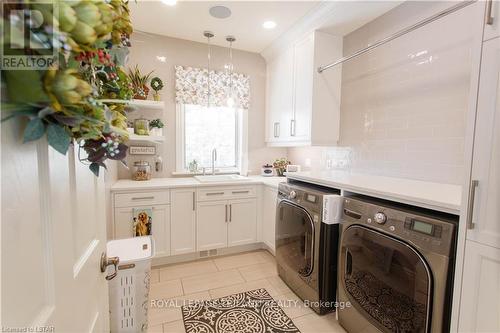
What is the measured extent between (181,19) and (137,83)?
2.66ft

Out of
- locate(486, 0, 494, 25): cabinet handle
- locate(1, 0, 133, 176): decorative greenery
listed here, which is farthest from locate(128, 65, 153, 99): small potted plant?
locate(486, 0, 494, 25): cabinet handle

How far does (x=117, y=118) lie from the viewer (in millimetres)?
574

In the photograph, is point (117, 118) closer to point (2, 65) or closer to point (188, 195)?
point (2, 65)

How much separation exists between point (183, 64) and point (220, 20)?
2.56 ft

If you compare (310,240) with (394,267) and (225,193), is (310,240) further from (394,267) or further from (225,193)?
(225,193)

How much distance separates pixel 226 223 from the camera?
279cm

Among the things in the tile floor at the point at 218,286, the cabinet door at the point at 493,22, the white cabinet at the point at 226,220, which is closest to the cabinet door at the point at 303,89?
the white cabinet at the point at 226,220

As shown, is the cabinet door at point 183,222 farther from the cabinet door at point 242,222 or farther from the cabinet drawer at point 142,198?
the cabinet door at point 242,222

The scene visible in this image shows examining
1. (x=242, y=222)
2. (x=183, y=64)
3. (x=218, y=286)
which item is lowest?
(x=218, y=286)

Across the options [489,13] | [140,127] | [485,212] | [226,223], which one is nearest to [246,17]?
[140,127]

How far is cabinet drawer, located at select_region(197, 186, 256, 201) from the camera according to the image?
2666 mm

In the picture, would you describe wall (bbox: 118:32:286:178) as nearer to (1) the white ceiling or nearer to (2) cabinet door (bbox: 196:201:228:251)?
(1) the white ceiling

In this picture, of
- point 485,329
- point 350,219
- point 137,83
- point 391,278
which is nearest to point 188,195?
point 137,83

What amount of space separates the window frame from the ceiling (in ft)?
2.90
